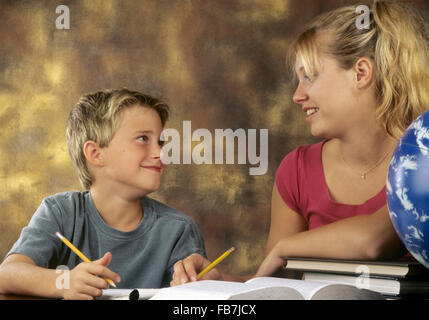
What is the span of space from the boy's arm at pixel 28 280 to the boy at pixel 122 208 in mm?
195

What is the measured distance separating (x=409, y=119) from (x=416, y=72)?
0.42ft

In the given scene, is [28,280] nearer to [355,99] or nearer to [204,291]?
[204,291]

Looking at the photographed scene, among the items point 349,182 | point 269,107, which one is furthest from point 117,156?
point 349,182

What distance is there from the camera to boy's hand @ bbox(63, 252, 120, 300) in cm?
104

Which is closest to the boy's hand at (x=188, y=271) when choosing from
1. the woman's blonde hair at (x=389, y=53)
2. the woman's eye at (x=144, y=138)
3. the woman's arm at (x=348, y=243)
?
the woman's arm at (x=348, y=243)

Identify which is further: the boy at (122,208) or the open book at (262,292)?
the boy at (122,208)

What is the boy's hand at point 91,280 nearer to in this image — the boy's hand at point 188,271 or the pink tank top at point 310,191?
the boy's hand at point 188,271

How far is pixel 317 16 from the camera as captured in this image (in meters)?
1.88

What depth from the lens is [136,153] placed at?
60.7 inches

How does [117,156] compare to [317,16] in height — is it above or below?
below

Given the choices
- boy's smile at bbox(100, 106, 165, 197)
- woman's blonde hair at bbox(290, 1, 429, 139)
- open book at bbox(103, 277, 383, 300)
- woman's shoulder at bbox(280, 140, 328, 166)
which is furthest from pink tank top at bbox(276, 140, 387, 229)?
open book at bbox(103, 277, 383, 300)

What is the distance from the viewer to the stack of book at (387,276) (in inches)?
38.9

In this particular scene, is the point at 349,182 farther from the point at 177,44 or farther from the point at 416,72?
the point at 177,44

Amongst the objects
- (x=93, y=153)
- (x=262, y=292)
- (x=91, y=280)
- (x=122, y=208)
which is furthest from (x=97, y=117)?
(x=262, y=292)
